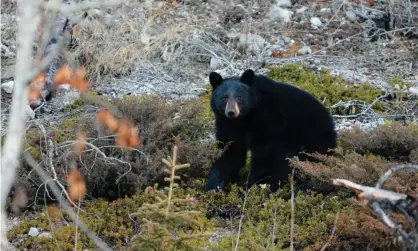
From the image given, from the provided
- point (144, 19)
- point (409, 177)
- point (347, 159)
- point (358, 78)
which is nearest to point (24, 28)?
point (409, 177)

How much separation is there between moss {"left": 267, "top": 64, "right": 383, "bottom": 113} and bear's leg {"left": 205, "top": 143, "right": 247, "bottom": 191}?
93.3 inches

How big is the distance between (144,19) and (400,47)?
365 cm

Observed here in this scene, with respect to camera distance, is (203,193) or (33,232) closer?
(33,232)

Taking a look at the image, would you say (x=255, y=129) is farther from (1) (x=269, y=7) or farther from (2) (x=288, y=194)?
(1) (x=269, y=7)

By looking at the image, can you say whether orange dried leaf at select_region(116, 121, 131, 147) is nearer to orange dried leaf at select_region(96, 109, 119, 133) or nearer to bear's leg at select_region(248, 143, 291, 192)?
orange dried leaf at select_region(96, 109, 119, 133)

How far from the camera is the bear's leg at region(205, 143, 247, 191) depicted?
6.88m

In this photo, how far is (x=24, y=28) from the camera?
219 cm

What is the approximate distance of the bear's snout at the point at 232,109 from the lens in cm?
651

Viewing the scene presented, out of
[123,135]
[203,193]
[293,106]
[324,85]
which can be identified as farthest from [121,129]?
[324,85]

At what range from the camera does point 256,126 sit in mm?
6902

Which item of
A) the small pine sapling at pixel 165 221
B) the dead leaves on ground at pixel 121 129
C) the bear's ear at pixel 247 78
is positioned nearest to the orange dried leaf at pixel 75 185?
the dead leaves on ground at pixel 121 129

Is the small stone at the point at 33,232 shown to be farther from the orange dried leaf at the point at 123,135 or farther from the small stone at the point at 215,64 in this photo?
the small stone at the point at 215,64

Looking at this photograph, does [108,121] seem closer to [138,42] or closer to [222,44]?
[138,42]

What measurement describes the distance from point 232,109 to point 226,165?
0.66 metres
